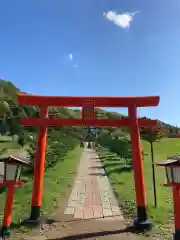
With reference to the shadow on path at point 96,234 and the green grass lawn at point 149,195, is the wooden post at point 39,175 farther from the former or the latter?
the green grass lawn at point 149,195

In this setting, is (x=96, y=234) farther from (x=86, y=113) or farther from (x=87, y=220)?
(x=86, y=113)

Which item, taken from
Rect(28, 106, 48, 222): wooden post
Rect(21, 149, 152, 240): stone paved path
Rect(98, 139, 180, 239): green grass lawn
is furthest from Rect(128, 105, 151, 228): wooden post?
Rect(28, 106, 48, 222): wooden post

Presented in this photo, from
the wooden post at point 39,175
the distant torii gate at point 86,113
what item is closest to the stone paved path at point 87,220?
the wooden post at point 39,175

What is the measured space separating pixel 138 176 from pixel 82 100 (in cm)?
275

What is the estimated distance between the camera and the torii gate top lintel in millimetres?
8070

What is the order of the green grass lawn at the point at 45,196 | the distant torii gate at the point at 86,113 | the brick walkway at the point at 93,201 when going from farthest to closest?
the brick walkway at the point at 93,201
the green grass lawn at the point at 45,196
the distant torii gate at the point at 86,113

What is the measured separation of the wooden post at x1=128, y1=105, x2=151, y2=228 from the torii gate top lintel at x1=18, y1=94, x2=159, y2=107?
0.24 m

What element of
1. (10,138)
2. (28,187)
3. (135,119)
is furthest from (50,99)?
(10,138)

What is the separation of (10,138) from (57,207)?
42994 millimetres

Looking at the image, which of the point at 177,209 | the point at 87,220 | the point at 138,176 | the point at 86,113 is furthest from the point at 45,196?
the point at 177,209

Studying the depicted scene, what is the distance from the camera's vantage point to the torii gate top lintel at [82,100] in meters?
8.07

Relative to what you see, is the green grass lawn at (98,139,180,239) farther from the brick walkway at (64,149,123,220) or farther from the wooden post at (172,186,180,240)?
the wooden post at (172,186,180,240)

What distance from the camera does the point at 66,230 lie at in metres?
7.21

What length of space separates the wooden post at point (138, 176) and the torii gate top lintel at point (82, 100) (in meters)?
0.24
